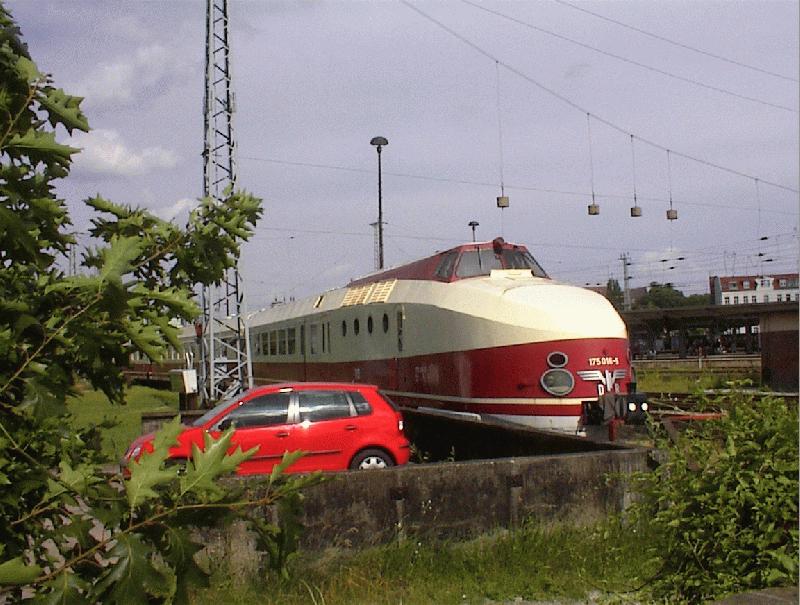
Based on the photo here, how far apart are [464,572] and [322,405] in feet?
15.7

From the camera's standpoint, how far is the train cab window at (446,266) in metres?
15.4

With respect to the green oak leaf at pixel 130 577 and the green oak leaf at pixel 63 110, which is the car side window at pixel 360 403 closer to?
the green oak leaf at pixel 63 110

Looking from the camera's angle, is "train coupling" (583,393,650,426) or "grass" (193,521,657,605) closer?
"grass" (193,521,657,605)

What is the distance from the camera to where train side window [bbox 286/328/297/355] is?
24281mm

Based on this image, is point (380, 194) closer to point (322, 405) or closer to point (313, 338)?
point (313, 338)

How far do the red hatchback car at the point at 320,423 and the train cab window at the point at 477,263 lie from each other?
14.1 feet

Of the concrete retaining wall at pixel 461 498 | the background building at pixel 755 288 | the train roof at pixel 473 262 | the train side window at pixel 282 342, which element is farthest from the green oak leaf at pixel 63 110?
the background building at pixel 755 288

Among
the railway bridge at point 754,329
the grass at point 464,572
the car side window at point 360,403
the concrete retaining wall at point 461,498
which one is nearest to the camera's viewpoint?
the grass at point 464,572

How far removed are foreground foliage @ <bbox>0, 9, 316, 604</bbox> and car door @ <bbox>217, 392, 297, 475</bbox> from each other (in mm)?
8556

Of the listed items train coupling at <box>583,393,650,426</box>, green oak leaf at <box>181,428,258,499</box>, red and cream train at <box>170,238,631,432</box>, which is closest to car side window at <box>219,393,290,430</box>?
red and cream train at <box>170,238,631,432</box>

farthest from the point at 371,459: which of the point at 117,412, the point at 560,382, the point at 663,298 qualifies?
the point at 663,298

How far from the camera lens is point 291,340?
24703mm

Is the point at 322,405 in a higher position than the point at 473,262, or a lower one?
lower

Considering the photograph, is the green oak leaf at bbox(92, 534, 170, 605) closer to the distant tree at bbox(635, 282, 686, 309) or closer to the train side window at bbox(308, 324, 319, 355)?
the train side window at bbox(308, 324, 319, 355)
